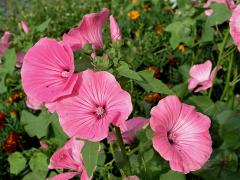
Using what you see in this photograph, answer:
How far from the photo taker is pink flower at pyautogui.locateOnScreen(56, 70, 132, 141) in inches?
38.8

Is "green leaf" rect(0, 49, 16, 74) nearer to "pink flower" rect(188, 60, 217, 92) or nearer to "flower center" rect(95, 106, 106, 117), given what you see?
"pink flower" rect(188, 60, 217, 92)

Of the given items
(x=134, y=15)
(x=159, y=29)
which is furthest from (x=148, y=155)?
(x=134, y=15)

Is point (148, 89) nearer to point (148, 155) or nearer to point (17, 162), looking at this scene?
point (148, 155)

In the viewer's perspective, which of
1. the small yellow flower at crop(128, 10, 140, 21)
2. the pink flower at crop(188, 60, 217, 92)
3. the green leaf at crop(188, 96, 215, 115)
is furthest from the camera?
the small yellow flower at crop(128, 10, 140, 21)

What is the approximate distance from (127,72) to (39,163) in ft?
3.21

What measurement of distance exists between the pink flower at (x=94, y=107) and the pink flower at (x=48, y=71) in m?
0.03

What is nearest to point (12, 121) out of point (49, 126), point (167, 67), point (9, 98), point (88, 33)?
point (9, 98)

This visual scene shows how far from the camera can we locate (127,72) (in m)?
1.01

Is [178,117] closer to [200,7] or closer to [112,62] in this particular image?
[112,62]

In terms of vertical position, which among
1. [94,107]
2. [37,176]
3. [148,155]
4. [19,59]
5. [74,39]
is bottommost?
[37,176]

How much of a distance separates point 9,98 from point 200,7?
114 cm

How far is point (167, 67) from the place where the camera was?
2699mm

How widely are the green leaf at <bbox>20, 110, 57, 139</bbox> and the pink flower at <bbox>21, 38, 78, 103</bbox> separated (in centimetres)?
71

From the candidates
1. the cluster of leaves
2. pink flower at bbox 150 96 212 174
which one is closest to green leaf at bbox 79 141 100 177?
the cluster of leaves
